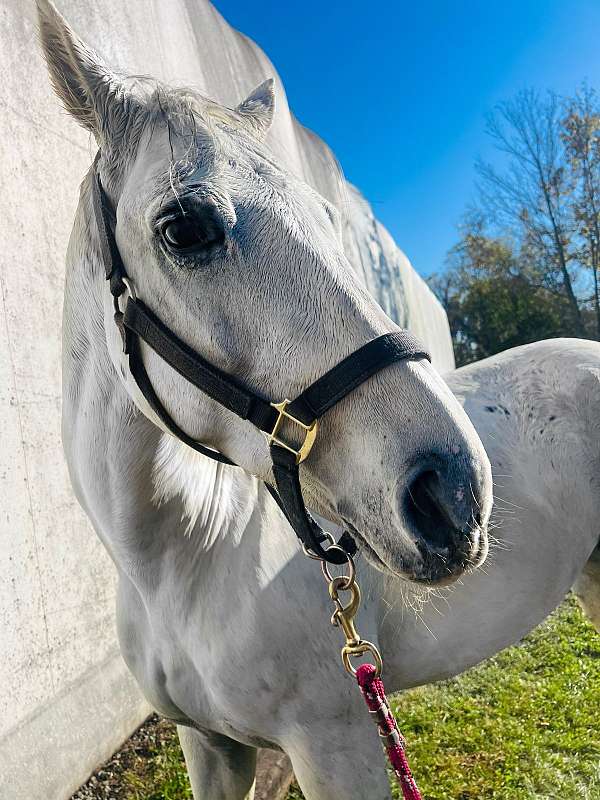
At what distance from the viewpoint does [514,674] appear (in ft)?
11.0

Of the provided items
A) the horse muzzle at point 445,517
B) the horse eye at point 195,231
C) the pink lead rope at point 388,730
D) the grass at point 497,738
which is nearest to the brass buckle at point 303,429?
the horse muzzle at point 445,517

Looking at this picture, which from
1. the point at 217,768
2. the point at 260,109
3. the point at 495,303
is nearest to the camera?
the point at 260,109

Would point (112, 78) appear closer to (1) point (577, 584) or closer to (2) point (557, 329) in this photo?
(1) point (577, 584)

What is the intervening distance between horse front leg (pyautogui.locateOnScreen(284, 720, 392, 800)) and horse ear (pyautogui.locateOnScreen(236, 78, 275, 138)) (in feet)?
4.55

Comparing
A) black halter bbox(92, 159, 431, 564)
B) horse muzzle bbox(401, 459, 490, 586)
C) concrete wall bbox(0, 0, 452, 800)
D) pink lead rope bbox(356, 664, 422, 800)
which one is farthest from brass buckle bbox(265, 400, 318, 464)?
concrete wall bbox(0, 0, 452, 800)

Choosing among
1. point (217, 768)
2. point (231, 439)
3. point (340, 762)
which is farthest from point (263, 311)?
point (217, 768)

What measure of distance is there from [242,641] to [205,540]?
0.85 feet

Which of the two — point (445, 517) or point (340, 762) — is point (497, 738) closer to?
point (340, 762)

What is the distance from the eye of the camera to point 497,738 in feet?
8.86

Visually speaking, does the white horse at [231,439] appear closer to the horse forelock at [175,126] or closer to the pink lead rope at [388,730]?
the horse forelock at [175,126]

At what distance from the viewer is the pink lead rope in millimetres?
1005

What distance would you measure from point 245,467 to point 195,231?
44 cm

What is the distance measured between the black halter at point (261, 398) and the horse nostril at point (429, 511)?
0.18m

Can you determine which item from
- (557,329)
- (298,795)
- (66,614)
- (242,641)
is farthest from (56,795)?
(557,329)
